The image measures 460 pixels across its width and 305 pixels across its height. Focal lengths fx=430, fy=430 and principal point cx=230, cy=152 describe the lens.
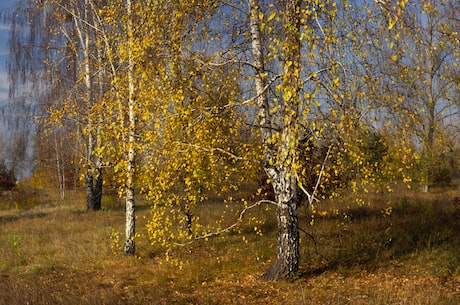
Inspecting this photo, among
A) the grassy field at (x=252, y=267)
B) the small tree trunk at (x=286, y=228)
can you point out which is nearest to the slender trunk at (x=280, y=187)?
the small tree trunk at (x=286, y=228)

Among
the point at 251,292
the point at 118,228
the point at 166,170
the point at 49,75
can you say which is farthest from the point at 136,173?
the point at 49,75

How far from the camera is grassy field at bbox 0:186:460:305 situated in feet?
19.3

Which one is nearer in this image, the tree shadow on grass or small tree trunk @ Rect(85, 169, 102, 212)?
the tree shadow on grass

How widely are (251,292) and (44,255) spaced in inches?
208

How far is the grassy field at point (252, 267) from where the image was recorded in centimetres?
588

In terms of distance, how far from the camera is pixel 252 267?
7.56 meters

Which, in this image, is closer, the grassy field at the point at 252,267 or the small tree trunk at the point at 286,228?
the grassy field at the point at 252,267

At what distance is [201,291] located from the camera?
21.6 ft

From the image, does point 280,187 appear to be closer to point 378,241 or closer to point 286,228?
point 286,228

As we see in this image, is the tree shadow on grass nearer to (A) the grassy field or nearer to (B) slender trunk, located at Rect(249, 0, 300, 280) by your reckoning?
(A) the grassy field

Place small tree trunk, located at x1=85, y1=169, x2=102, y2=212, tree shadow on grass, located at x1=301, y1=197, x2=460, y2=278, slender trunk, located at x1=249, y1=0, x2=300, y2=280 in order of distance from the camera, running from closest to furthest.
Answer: slender trunk, located at x1=249, y1=0, x2=300, y2=280, tree shadow on grass, located at x1=301, y1=197, x2=460, y2=278, small tree trunk, located at x1=85, y1=169, x2=102, y2=212

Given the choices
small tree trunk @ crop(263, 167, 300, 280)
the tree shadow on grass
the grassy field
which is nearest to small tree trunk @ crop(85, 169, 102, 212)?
the grassy field

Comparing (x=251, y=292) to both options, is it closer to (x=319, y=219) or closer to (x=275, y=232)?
(x=275, y=232)

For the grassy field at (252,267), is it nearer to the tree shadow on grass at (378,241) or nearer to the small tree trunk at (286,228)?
the tree shadow on grass at (378,241)
